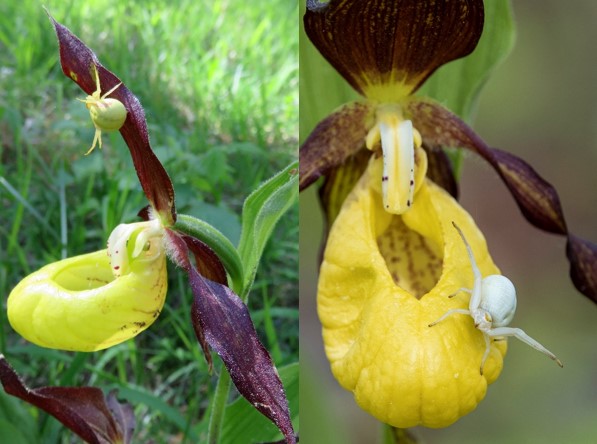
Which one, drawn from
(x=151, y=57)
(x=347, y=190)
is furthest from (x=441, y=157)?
(x=151, y=57)

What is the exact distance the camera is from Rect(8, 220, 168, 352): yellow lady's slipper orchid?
36.6 inches

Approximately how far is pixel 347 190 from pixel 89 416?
1.84 ft

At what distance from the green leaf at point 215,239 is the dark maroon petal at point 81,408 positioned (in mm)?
352

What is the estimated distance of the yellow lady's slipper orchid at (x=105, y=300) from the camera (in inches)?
36.6

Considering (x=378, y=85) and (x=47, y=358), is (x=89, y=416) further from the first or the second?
(x=378, y=85)

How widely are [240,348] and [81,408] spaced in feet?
→ 1.32

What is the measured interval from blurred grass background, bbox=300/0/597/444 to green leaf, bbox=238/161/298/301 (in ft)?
2.89

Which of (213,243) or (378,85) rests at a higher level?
(378,85)

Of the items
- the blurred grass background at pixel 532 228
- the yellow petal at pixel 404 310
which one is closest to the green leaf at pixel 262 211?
the yellow petal at pixel 404 310

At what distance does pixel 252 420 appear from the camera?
1113 millimetres

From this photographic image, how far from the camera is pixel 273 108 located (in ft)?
5.86

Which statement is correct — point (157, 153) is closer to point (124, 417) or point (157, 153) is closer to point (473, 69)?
point (124, 417)

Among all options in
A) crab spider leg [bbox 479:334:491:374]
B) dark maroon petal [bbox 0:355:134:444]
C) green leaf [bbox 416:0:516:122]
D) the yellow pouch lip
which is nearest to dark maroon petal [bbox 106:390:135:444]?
dark maroon petal [bbox 0:355:134:444]

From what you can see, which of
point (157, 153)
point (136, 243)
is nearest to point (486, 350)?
point (136, 243)
